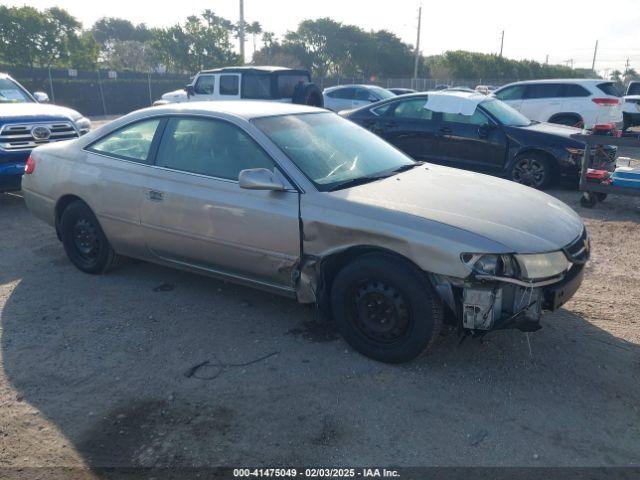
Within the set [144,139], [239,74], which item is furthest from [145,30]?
[144,139]

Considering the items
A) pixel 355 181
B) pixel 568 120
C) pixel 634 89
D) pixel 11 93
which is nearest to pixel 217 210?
pixel 355 181

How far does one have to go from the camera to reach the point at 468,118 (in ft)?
28.6

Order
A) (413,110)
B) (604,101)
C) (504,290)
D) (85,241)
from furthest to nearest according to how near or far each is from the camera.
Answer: (604,101)
(413,110)
(85,241)
(504,290)

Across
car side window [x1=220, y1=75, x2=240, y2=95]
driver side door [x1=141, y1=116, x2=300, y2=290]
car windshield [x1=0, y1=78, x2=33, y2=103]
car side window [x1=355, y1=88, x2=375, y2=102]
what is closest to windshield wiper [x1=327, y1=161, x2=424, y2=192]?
driver side door [x1=141, y1=116, x2=300, y2=290]

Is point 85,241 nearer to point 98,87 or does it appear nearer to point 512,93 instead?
point 512,93

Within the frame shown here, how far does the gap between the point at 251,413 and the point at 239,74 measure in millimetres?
10969

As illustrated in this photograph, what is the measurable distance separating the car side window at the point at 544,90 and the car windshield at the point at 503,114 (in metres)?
4.86

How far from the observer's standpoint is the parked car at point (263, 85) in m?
12.5

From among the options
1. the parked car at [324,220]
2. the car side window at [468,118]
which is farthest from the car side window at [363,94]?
the parked car at [324,220]

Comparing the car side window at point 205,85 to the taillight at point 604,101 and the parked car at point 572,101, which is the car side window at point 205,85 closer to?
the parked car at point 572,101

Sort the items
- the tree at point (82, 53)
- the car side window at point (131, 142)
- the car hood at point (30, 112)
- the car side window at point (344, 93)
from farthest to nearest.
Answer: the tree at point (82, 53) → the car side window at point (344, 93) → the car hood at point (30, 112) → the car side window at point (131, 142)

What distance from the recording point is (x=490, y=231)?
3137mm

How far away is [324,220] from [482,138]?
19.5 ft

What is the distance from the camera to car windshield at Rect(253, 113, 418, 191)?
379 cm
